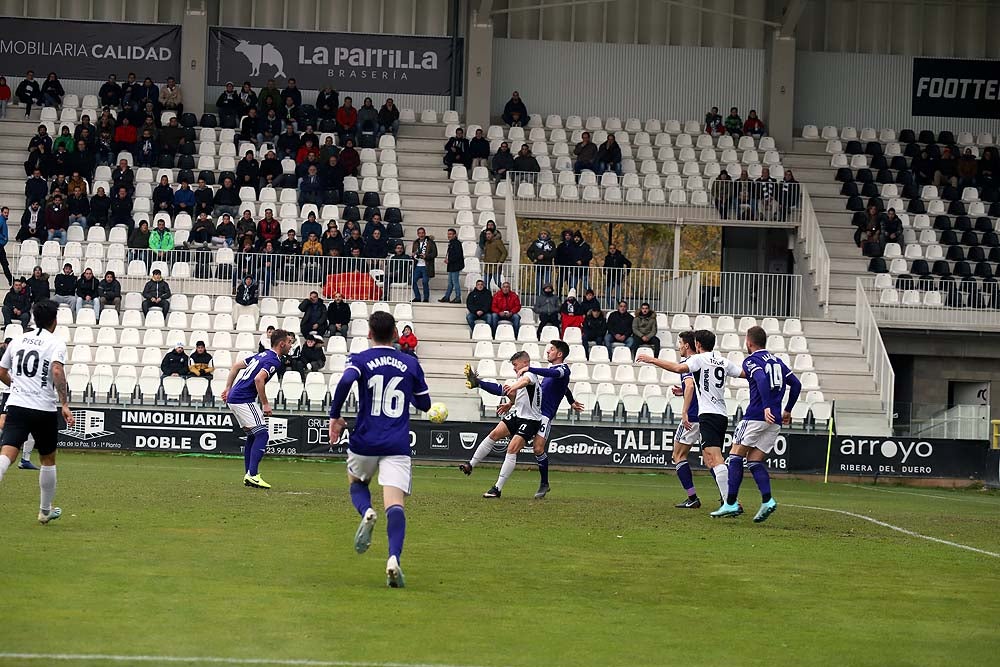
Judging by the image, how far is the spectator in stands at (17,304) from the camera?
2959 centimetres

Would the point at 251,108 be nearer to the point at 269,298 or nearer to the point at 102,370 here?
the point at 269,298

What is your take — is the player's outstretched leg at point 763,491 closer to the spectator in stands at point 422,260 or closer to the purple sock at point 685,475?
the purple sock at point 685,475

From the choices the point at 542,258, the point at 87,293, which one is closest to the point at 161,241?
the point at 87,293

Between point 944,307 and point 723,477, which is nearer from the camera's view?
point 723,477

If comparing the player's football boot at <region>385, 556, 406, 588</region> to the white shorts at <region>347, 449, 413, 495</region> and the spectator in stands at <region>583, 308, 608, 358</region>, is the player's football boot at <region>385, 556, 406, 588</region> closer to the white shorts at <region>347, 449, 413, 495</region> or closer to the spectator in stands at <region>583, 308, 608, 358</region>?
the white shorts at <region>347, 449, 413, 495</region>

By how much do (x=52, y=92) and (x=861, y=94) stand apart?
78.6 feet

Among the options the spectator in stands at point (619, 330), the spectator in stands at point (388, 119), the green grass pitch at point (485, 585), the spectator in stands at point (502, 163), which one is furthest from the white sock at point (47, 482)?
the spectator in stands at point (388, 119)

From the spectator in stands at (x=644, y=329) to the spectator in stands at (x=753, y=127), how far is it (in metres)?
10.9

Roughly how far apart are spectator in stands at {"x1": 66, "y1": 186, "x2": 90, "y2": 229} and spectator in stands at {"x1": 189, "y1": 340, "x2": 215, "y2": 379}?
6831 mm

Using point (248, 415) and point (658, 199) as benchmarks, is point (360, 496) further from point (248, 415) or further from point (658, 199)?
point (658, 199)

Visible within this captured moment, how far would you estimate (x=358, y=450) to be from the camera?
32.7 ft

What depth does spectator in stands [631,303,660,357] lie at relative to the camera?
31.7 metres

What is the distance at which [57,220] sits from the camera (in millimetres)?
33500

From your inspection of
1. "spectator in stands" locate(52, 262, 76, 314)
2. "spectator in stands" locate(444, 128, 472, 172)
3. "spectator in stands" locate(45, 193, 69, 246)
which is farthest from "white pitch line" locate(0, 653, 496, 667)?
"spectator in stands" locate(444, 128, 472, 172)
